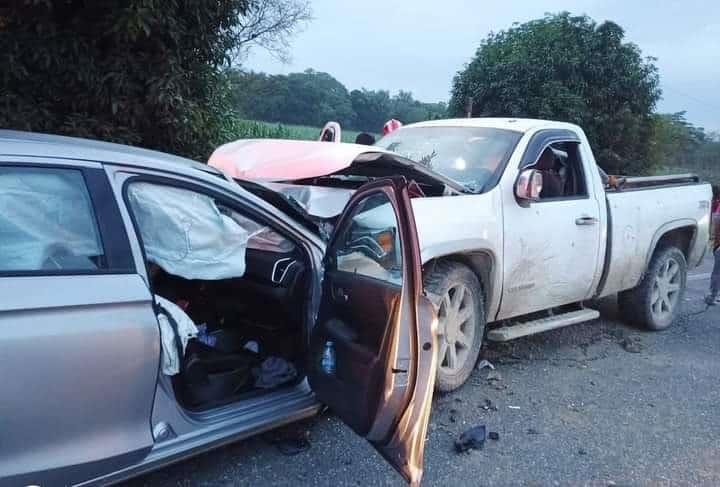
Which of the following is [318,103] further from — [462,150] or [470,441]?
[470,441]

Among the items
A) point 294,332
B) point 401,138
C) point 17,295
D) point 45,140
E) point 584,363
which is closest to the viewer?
point 17,295

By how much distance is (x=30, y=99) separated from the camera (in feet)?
17.2

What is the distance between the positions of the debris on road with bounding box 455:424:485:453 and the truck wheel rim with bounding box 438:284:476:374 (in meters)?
0.52

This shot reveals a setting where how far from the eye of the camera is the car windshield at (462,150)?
14.8ft

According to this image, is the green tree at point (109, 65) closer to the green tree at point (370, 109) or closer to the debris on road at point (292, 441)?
the debris on road at point (292, 441)

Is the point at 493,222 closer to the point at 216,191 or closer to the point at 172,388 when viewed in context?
the point at 216,191

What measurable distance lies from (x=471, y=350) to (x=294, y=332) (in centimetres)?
143

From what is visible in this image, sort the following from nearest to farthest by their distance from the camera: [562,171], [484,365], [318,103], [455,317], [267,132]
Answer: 1. [455,317]
2. [484,365]
3. [562,171]
4. [267,132]
5. [318,103]

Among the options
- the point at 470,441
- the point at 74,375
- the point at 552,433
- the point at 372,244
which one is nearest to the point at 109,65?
the point at 372,244

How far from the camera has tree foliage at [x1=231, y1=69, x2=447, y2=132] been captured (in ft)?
55.2

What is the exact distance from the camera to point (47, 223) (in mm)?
2312

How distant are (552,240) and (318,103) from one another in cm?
1613

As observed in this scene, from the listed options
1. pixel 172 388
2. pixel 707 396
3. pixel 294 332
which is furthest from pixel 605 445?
pixel 172 388

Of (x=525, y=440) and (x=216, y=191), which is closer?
(x=216, y=191)
